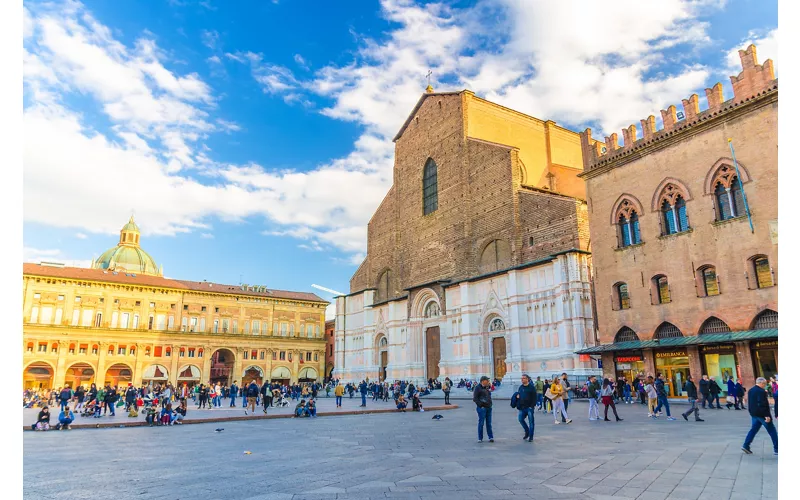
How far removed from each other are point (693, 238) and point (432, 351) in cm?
2149

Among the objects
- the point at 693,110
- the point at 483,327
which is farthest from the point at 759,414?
the point at 483,327

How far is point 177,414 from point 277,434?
21.2 feet

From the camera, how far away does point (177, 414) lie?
18.0 meters

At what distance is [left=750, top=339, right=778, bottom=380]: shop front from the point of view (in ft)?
61.9

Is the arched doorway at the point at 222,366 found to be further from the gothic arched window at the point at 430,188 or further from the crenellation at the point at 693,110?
the crenellation at the point at 693,110

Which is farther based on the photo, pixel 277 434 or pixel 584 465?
pixel 277 434

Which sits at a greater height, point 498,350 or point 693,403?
point 498,350

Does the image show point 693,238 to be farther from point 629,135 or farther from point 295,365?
point 295,365

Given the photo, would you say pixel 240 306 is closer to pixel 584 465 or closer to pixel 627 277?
pixel 627 277

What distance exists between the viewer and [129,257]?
75.1m

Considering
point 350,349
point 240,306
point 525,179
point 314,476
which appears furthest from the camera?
point 240,306

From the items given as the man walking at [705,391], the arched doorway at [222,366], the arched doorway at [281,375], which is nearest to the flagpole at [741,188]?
the man walking at [705,391]
